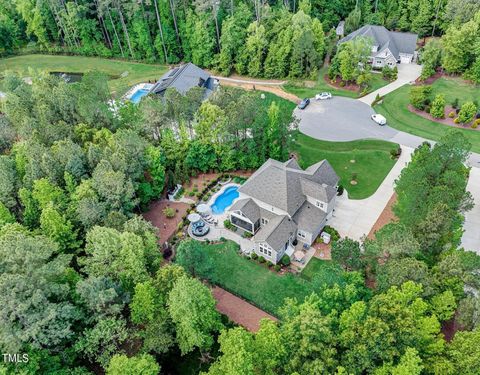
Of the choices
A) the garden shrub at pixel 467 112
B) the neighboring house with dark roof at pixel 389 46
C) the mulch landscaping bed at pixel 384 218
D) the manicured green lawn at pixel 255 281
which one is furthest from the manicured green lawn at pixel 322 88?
the manicured green lawn at pixel 255 281

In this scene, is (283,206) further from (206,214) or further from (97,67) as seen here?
(97,67)

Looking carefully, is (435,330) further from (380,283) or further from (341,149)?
(341,149)

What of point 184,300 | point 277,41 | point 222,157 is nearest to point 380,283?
point 184,300

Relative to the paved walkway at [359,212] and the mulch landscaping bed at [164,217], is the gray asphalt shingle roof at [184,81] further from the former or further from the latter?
the paved walkway at [359,212]

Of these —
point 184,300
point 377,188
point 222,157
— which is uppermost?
point 184,300

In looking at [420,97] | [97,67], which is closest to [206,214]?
[420,97]
